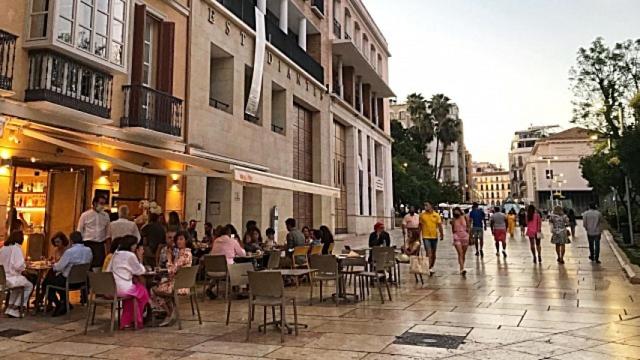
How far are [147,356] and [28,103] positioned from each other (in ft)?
20.9

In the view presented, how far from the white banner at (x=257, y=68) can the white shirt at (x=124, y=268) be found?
10.9 meters

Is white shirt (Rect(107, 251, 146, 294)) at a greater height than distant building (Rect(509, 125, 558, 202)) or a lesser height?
lesser

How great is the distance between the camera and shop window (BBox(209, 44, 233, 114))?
16.3 meters

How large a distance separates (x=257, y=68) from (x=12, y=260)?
11.4m

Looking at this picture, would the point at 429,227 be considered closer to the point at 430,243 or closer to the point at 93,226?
the point at 430,243

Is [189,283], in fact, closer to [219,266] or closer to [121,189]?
[219,266]

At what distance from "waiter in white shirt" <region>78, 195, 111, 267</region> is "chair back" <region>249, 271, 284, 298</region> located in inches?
176

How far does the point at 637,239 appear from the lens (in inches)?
902

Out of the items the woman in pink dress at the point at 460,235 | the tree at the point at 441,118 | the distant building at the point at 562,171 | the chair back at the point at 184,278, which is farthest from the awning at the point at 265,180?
the distant building at the point at 562,171

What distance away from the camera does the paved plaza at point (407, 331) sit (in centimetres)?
538

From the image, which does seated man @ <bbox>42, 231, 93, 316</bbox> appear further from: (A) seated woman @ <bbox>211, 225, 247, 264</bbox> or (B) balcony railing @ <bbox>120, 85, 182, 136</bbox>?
(B) balcony railing @ <bbox>120, 85, 182, 136</bbox>

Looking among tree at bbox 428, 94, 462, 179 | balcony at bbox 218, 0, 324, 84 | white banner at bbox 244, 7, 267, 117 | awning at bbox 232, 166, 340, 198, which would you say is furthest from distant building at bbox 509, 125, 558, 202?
awning at bbox 232, 166, 340, 198

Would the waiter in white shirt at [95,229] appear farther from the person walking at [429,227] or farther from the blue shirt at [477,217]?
the blue shirt at [477,217]

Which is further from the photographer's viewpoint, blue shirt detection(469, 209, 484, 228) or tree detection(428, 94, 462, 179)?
tree detection(428, 94, 462, 179)
